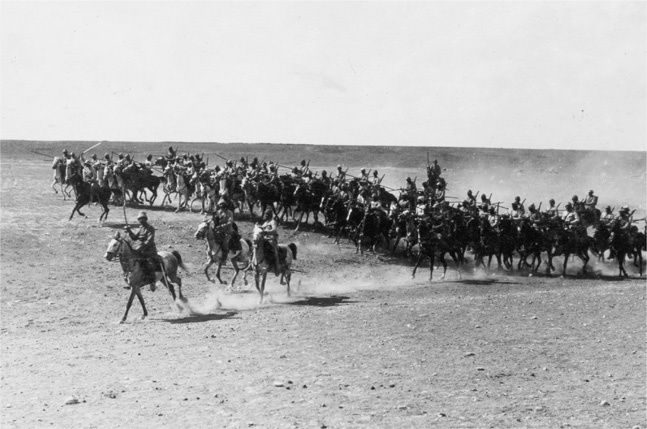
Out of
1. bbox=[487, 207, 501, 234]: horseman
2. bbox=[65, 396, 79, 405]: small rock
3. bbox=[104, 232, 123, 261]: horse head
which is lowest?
bbox=[65, 396, 79, 405]: small rock

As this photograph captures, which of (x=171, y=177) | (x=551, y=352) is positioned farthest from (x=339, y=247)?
(x=551, y=352)

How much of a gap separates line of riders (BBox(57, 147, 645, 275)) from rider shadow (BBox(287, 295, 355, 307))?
14.7ft

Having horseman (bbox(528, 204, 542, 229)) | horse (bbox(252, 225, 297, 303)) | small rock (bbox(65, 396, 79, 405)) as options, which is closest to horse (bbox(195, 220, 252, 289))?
horse (bbox(252, 225, 297, 303))

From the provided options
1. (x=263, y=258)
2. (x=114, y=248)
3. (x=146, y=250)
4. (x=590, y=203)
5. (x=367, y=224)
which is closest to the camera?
(x=114, y=248)

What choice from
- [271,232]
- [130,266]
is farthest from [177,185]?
[130,266]

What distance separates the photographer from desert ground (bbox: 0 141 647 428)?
10.1 meters

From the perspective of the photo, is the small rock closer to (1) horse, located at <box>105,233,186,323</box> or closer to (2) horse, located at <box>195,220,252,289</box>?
(1) horse, located at <box>105,233,186,323</box>

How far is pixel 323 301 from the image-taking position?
62.7ft

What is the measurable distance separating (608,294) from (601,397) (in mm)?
9971

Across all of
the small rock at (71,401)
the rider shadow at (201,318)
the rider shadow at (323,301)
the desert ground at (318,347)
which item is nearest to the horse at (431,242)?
the desert ground at (318,347)

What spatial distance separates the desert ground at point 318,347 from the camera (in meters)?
10.1

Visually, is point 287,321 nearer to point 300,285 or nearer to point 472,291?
point 300,285

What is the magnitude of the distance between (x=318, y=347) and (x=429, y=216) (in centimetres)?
1162

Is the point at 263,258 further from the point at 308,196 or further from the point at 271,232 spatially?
the point at 308,196
